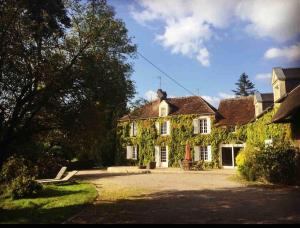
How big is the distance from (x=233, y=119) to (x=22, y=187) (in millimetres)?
Answer: 25715

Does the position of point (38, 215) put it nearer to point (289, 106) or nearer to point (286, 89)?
point (289, 106)

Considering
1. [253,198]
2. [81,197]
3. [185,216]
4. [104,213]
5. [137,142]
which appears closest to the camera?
[185,216]

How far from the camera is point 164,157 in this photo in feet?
138

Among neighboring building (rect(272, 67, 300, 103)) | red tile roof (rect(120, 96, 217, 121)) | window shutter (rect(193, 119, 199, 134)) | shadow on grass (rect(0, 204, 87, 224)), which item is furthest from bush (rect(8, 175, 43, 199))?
window shutter (rect(193, 119, 199, 134))

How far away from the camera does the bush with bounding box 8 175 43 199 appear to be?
18047mm

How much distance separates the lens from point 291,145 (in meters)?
21.1

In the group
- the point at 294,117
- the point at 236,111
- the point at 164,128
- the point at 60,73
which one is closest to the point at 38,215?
the point at 60,73

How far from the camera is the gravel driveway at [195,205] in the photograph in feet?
36.7

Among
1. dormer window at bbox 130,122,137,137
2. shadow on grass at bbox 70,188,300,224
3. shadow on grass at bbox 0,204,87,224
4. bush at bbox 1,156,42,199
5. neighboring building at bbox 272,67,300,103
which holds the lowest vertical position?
shadow on grass at bbox 0,204,87,224

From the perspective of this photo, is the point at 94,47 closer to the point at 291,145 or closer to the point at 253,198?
the point at 253,198

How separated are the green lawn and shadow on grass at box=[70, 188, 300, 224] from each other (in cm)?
84

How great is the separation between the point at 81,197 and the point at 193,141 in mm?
24796

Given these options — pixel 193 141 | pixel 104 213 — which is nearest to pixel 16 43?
pixel 104 213

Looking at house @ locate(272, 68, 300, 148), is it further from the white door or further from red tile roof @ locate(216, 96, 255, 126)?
the white door
